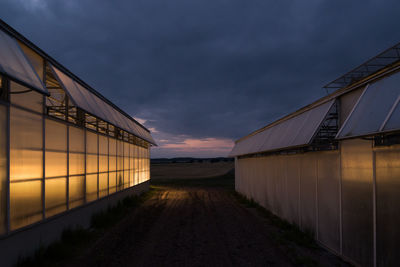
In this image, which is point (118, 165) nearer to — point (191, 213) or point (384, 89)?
point (191, 213)

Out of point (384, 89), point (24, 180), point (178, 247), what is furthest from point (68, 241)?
point (384, 89)

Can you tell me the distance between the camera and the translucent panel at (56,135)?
28.9 feet

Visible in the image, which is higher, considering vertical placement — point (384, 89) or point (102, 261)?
point (384, 89)

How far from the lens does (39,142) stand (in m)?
8.24

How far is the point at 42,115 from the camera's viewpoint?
848 centimetres

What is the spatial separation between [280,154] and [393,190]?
803 centimetres

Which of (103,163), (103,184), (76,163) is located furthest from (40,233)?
(103,163)

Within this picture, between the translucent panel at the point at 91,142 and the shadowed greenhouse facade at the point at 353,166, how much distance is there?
27.9 feet

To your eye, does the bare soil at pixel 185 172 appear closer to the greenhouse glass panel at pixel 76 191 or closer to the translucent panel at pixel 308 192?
the greenhouse glass panel at pixel 76 191

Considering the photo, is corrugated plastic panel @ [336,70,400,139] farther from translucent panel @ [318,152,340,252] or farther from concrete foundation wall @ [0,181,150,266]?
concrete foundation wall @ [0,181,150,266]

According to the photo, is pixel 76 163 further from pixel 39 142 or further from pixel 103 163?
pixel 103 163

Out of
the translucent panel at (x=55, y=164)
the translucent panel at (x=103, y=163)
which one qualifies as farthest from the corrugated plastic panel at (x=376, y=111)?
the translucent panel at (x=103, y=163)

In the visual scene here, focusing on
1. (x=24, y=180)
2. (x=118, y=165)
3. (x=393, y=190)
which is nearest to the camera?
(x=393, y=190)

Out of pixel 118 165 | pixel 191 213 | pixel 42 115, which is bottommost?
pixel 191 213
